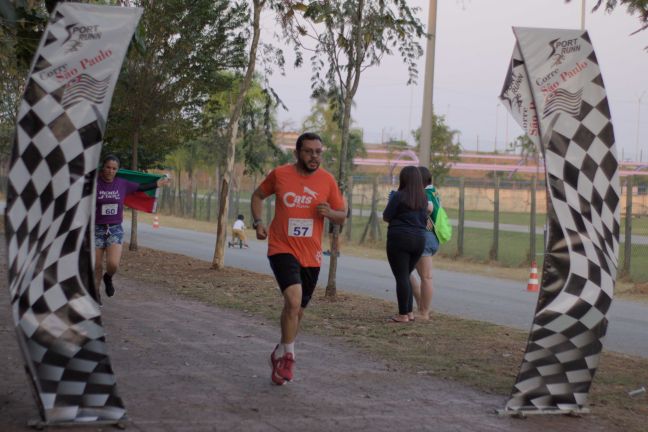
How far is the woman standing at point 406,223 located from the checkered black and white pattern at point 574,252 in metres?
4.41

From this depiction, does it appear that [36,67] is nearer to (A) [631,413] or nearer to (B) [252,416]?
(B) [252,416]

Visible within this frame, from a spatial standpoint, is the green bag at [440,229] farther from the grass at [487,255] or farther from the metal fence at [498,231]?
the metal fence at [498,231]

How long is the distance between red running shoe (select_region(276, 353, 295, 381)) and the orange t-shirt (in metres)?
0.78

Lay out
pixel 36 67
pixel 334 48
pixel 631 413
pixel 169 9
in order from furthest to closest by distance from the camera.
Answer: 1. pixel 169 9
2. pixel 334 48
3. pixel 631 413
4. pixel 36 67

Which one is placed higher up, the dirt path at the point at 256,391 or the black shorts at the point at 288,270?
the black shorts at the point at 288,270

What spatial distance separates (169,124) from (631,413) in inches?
644

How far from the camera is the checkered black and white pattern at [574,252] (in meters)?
6.38

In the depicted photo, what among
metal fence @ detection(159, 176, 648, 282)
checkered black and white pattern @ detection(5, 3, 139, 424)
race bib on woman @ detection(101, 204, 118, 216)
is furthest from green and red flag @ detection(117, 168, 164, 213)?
metal fence @ detection(159, 176, 648, 282)

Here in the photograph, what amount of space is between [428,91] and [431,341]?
8.27 m

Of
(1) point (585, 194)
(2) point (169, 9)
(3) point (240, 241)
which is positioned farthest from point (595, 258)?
(3) point (240, 241)

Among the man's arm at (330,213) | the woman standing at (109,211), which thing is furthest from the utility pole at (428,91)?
the man's arm at (330,213)

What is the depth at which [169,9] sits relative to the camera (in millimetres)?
19891

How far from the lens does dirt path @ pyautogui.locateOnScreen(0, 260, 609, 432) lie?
19.7 feet

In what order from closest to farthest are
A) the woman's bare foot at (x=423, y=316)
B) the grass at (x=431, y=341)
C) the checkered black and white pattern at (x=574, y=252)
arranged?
the checkered black and white pattern at (x=574, y=252), the grass at (x=431, y=341), the woman's bare foot at (x=423, y=316)
